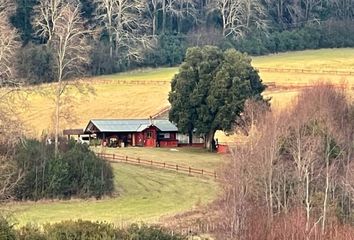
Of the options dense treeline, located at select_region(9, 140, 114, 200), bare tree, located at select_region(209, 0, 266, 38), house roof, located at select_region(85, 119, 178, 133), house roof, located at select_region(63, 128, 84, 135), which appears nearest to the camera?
dense treeline, located at select_region(9, 140, 114, 200)

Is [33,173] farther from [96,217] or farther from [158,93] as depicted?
[158,93]

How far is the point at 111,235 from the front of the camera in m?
27.1

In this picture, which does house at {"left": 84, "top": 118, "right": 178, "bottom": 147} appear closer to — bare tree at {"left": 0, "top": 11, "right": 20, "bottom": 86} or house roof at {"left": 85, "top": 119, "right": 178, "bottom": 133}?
house roof at {"left": 85, "top": 119, "right": 178, "bottom": 133}

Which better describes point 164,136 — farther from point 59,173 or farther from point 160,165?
point 59,173

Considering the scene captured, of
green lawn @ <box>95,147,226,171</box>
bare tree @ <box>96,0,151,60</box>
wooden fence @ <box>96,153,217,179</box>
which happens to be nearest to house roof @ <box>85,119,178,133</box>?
green lawn @ <box>95,147,226,171</box>

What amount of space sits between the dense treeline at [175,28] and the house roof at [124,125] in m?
14.6

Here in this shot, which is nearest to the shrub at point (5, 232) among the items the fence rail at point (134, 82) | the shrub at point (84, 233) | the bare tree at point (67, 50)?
the shrub at point (84, 233)

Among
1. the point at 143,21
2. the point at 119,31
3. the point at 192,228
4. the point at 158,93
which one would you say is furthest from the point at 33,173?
the point at 143,21

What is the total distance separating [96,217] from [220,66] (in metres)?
26.3

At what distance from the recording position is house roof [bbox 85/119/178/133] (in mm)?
64875

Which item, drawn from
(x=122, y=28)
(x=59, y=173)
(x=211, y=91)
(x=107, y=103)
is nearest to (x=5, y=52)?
(x=59, y=173)

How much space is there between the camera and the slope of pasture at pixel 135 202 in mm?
40188

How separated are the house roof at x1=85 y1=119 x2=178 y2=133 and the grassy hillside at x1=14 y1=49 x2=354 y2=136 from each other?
4.54 feet

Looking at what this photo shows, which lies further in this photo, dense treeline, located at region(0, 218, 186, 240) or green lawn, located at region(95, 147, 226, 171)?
green lawn, located at region(95, 147, 226, 171)
